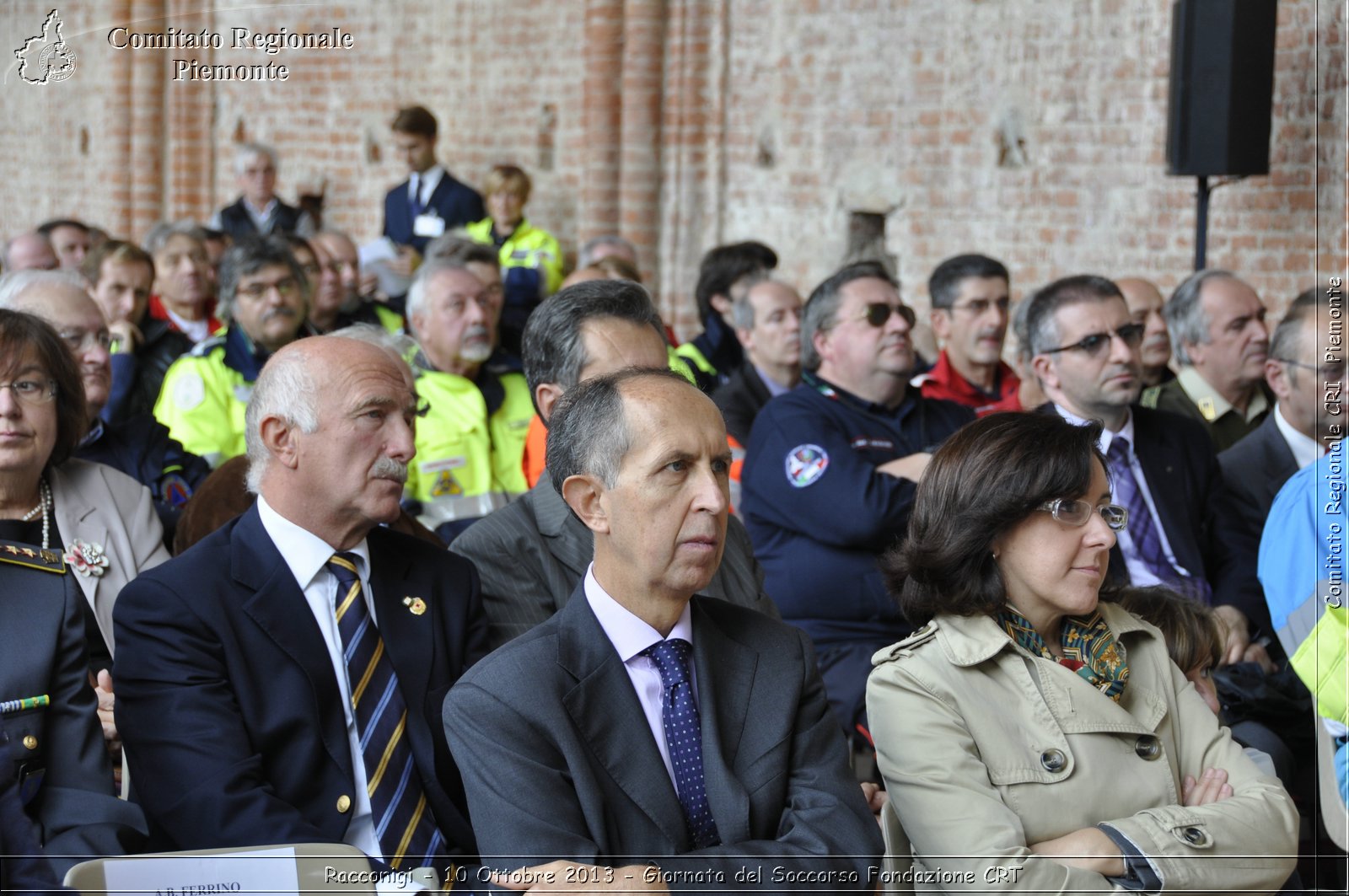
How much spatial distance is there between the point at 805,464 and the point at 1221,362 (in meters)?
1.83

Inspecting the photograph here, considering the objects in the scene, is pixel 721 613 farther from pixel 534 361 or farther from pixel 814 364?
pixel 814 364

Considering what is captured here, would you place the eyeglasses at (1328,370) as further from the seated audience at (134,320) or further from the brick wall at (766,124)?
the seated audience at (134,320)

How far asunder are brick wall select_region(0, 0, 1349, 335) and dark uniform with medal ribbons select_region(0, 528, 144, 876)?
475cm

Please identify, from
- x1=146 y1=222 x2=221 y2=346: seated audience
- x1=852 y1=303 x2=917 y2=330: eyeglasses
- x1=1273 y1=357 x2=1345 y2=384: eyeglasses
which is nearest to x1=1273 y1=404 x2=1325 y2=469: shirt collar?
x1=1273 y1=357 x2=1345 y2=384: eyeglasses

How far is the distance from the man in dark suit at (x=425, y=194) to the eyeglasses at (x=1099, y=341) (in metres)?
5.87

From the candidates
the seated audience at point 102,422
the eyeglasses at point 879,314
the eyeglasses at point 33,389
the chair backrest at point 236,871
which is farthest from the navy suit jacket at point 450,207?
the chair backrest at point 236,871

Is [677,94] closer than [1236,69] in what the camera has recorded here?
No

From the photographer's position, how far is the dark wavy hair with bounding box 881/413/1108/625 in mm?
2465

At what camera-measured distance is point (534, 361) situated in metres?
3.22

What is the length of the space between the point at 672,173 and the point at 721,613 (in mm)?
7208

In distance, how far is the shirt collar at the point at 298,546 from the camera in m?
2.62

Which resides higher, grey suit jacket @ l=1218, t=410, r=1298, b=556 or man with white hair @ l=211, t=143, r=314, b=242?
man with white hair @ l=211, t=143, r=314, b=242

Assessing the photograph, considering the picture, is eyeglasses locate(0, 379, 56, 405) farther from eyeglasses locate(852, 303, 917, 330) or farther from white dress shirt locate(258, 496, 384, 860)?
eyeglasses locate(852, 303, 917, 330)

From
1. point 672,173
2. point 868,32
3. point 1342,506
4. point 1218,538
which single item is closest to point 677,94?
point 672,173
